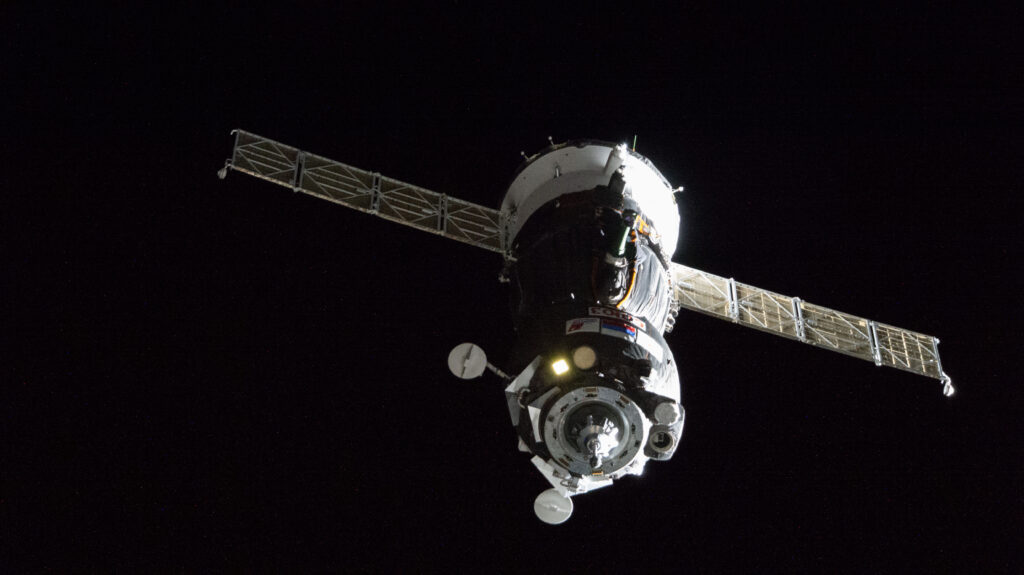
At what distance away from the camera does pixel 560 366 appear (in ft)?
55.5

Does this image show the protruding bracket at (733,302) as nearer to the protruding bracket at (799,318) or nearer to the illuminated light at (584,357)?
the protruding bracket at (799,318)

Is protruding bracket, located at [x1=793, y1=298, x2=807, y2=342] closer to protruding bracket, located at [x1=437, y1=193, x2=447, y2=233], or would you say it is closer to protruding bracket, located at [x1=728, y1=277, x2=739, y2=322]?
protruding bracket, located at [x1=728, y1=277, x2=739, y2=322]

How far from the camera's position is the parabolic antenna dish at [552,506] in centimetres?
1759

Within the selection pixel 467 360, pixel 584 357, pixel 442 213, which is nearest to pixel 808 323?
pixel 442 213

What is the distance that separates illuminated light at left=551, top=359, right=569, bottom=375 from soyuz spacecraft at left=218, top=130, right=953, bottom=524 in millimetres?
21

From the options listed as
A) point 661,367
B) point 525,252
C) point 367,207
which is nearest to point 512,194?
point 525,252

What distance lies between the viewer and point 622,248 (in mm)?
17625

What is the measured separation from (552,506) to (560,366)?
2384mm

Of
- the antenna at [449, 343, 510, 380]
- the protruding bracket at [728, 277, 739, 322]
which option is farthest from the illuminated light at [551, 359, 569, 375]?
the protruding bracket at [728, 277, 739, 322]

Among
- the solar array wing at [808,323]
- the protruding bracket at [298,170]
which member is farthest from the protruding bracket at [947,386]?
the protruding bracket at [298,170]

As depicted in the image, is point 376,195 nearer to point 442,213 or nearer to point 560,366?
point 442,213

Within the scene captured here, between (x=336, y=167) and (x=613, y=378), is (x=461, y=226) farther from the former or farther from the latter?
(x=613, y=378)

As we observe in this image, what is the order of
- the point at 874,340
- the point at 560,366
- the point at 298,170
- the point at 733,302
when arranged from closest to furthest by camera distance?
the point at 560,366, the point at 298,170, the point at 733,302, the point at 874,340

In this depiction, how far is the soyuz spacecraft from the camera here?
1675 cm
